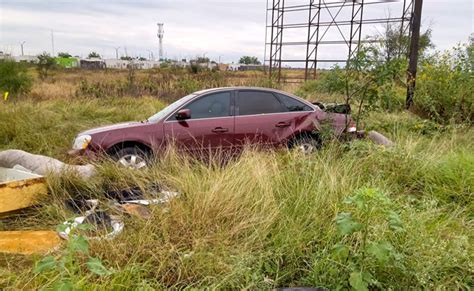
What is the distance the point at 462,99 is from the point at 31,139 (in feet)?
32.8

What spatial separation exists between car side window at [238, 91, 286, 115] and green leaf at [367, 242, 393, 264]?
4.22 metres

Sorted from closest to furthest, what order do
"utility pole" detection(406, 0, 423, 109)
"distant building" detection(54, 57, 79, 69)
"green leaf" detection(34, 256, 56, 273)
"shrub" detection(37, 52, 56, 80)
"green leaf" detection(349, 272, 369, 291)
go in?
"green leaf" detection(34, 256, 56, 273) < "green leaf" detection(349, 272, 369, 291) < "utility pole" detection(406, 0, 423, 109) < "shrub" detection(37, 52, 56, 80) < "distant building" detection(54, 57, 79, 69)

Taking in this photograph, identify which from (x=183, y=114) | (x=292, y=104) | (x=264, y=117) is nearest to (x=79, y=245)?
(x=183, y=114)

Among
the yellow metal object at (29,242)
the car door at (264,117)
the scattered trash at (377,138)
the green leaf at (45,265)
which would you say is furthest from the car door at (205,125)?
the green leaf at (45,265)

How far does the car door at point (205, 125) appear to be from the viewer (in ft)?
19.2

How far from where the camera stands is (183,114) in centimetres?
586

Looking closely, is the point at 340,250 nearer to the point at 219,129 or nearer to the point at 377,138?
the point at 219,129

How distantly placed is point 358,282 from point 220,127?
4174 millimetres

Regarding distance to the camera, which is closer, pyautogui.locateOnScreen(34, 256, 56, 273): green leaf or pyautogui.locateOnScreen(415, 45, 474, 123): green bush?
pyautogui.locateOnScreen(34, 256, 56, 273): green leaf

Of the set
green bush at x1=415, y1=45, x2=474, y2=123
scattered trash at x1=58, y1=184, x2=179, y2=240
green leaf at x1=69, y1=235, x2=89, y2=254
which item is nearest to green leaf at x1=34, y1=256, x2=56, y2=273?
green leaf at x1=69, y1=235, x2=89, y2=254

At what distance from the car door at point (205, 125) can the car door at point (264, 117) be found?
17cm

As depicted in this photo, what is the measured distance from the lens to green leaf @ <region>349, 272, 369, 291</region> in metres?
2.15

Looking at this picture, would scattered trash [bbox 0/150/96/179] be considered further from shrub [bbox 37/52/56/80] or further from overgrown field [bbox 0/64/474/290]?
shrub [bbox 37/52/56/80]

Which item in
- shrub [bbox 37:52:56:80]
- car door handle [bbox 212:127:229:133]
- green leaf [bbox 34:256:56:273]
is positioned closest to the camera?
green leaf [bbox 34:256:56:273]
